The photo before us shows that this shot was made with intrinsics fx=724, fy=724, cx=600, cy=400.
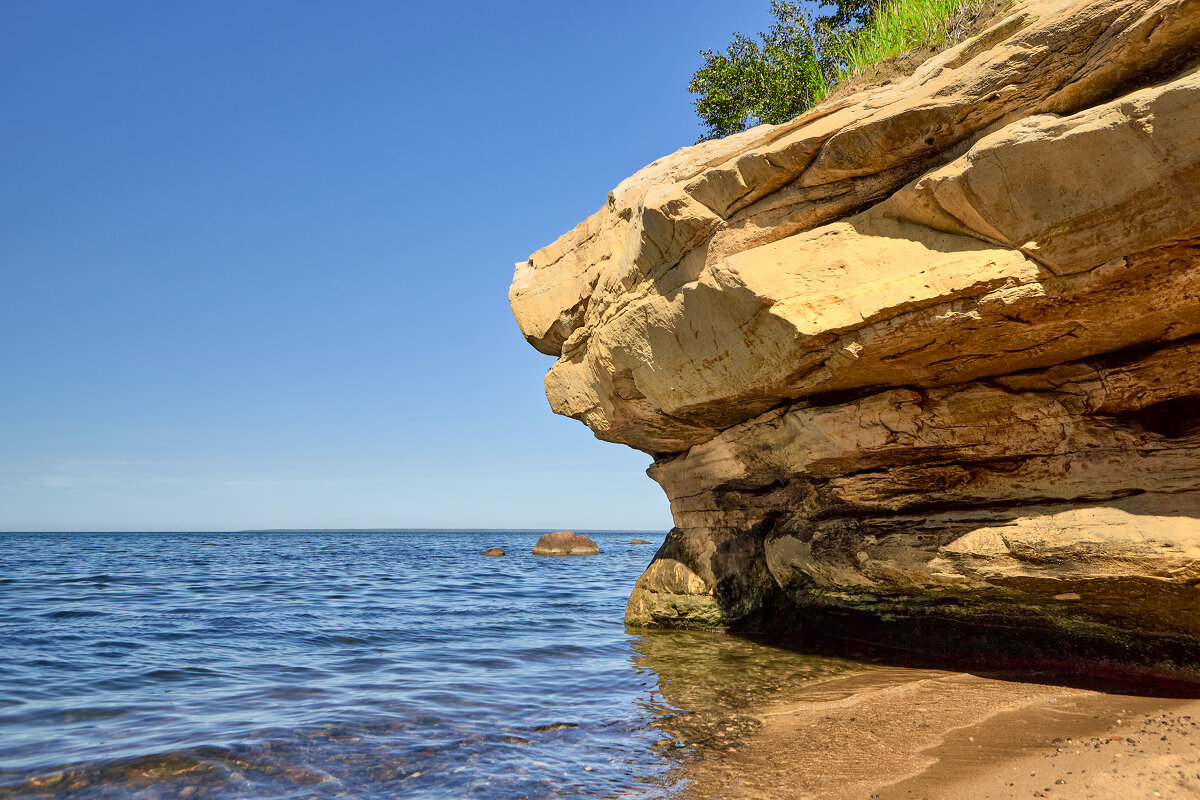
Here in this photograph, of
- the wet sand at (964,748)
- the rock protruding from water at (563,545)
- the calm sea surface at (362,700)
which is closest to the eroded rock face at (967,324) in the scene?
the wet sand at (964,748)

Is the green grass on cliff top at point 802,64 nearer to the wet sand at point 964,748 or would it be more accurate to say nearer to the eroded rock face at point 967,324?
the eroded rock face at point 967,324

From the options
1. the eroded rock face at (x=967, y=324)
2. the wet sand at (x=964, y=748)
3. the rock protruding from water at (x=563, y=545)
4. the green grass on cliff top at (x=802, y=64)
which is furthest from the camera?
the rock protruding from water at (x=563, y=545)

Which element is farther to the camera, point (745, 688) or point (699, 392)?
point (699, 392)

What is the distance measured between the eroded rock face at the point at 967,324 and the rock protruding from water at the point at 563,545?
1308 inches

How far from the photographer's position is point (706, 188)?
27.1 feet

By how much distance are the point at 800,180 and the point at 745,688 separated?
5.43 meters

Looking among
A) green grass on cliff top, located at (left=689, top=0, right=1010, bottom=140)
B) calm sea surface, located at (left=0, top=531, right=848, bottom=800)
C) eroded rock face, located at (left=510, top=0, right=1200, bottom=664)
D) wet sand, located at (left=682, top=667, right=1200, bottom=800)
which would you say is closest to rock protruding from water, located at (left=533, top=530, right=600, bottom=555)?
calm sea surface, located at (left=0, top=531, right=848, bottom=800)

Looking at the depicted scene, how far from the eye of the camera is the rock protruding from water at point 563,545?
42.3 metres

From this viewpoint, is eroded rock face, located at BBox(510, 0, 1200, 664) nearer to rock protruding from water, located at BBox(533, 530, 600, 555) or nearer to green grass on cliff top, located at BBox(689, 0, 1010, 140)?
green grass on cliff top, located at BBox(689, 0, 1010, 140)

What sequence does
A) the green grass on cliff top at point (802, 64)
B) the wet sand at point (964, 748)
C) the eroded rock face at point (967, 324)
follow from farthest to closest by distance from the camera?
the green grass on cliff top at point (802, 64), the eroded rock face at point (967, 324), the wet sand at point (964, 748)

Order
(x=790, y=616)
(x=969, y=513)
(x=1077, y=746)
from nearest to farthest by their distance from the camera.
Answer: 1. (x=1077, y=746)
2. (x=969, y=513)
3. (x=790, y=616)

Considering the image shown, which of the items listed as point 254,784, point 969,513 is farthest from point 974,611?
point 254,784

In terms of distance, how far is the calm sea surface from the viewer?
560 centimetres

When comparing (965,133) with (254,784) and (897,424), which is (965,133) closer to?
(897,424)
